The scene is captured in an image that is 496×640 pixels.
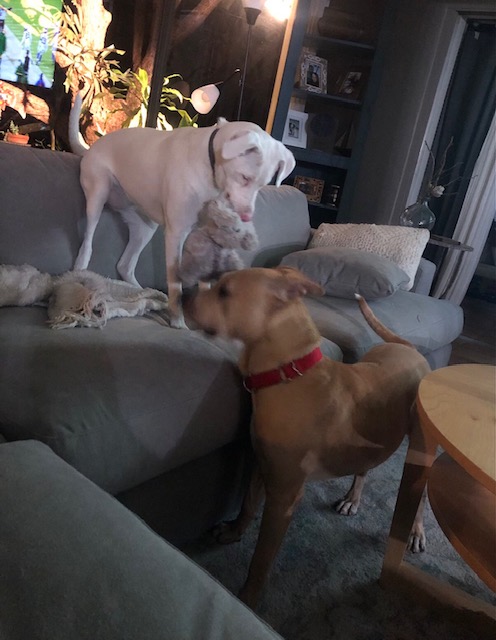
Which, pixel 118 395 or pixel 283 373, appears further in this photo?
pixel 283 373

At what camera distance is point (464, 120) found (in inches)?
160

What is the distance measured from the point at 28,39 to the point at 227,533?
10.3 ft

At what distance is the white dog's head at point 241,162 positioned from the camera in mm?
1374

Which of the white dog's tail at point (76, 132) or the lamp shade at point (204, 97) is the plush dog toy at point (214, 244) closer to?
the white dog's tail at point (76, 132)

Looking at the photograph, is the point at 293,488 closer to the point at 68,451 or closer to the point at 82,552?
the point at 68,451

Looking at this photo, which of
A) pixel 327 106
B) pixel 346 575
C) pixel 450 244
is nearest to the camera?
pixel 346 575

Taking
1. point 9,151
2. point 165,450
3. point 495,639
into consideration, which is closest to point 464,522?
point 495,639

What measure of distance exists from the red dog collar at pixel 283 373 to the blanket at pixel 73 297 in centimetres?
44

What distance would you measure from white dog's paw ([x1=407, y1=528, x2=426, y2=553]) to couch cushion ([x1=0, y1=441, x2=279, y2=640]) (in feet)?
2.80

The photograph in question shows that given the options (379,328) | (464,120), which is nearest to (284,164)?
(379,328)

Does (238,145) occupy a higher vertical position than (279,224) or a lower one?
higher

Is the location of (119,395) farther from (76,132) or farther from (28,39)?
(28,39)

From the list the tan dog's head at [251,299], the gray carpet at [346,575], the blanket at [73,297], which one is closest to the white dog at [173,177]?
the blanket at [73,297]

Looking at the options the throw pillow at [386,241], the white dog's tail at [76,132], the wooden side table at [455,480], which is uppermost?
the white dog's tail at [76,132]
